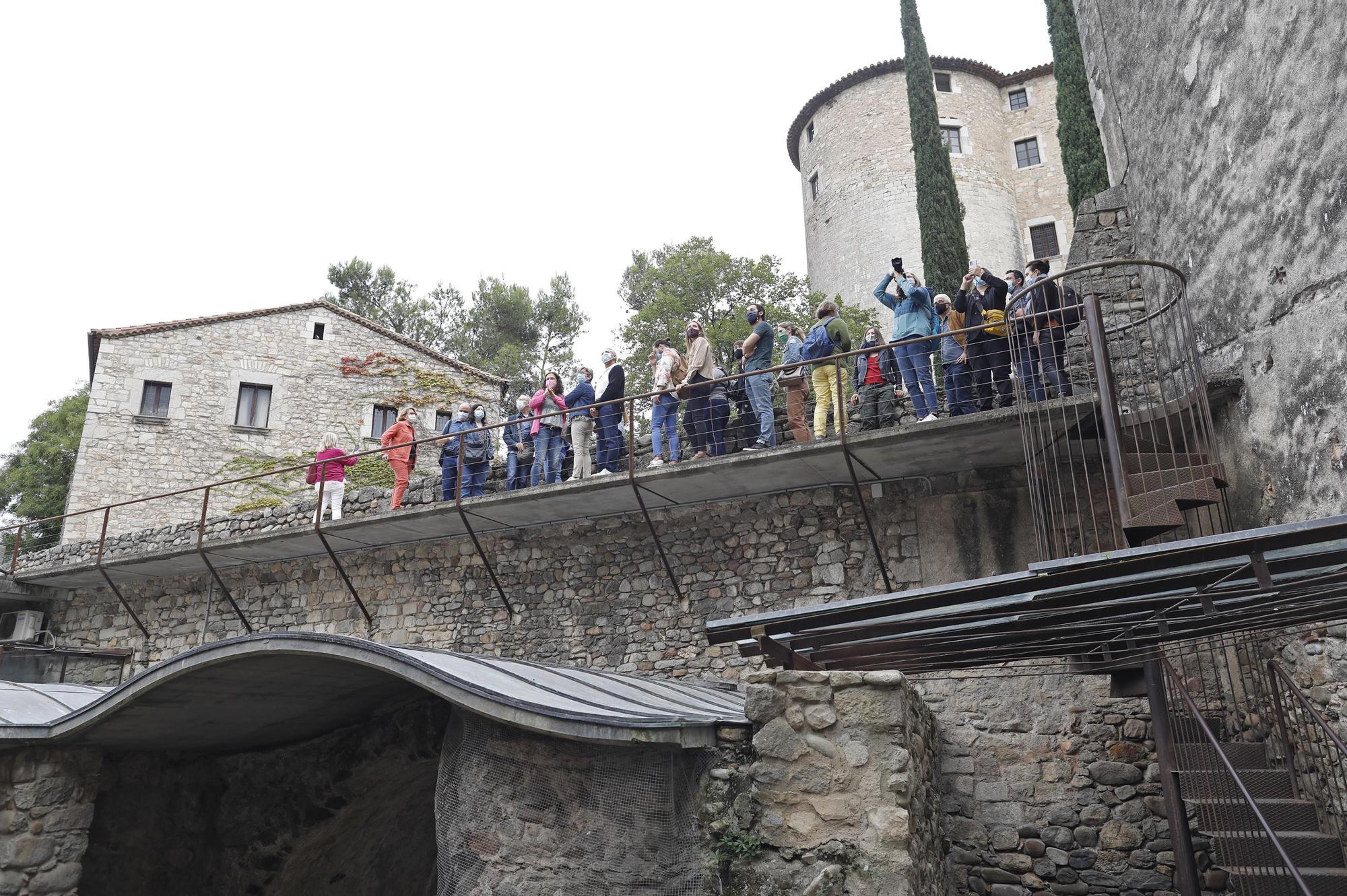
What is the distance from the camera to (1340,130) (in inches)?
190

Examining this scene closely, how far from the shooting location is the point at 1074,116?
16.0m

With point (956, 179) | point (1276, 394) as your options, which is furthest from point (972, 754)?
point (956, 179)

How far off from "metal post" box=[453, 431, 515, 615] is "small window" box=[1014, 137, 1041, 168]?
19250mm

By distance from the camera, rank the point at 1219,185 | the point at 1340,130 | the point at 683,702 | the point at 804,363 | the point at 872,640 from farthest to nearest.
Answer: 1. the point at 804,363
2. the point at 1219,185
3. the point at 683,702
4. the point at 1340,130
5. the point at 872,640

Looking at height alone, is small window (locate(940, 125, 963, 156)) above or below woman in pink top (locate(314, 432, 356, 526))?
above

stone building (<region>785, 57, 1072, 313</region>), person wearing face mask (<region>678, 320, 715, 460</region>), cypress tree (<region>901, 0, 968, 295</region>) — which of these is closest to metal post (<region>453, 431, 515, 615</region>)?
person wearing face mask (<region>678, 320, 715, 460</region>)

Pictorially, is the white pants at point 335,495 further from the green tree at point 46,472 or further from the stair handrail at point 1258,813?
the green tree at point 46,472

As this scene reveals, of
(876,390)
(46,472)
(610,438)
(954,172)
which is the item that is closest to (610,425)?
(610,438)

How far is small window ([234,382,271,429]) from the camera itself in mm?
17812

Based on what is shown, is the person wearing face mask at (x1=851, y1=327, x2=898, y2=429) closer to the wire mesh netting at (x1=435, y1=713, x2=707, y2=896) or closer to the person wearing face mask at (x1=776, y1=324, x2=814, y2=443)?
the person wearing face mask at (x1=776, y1=324, x2=814, y2=443)

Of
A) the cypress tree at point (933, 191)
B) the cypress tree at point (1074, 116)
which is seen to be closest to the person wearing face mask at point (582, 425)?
the cypress tree at point (933, 191)

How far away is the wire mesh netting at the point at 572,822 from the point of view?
4.16m

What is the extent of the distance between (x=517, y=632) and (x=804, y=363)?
14.6 feet

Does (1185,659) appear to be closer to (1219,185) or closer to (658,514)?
(1219,185)
